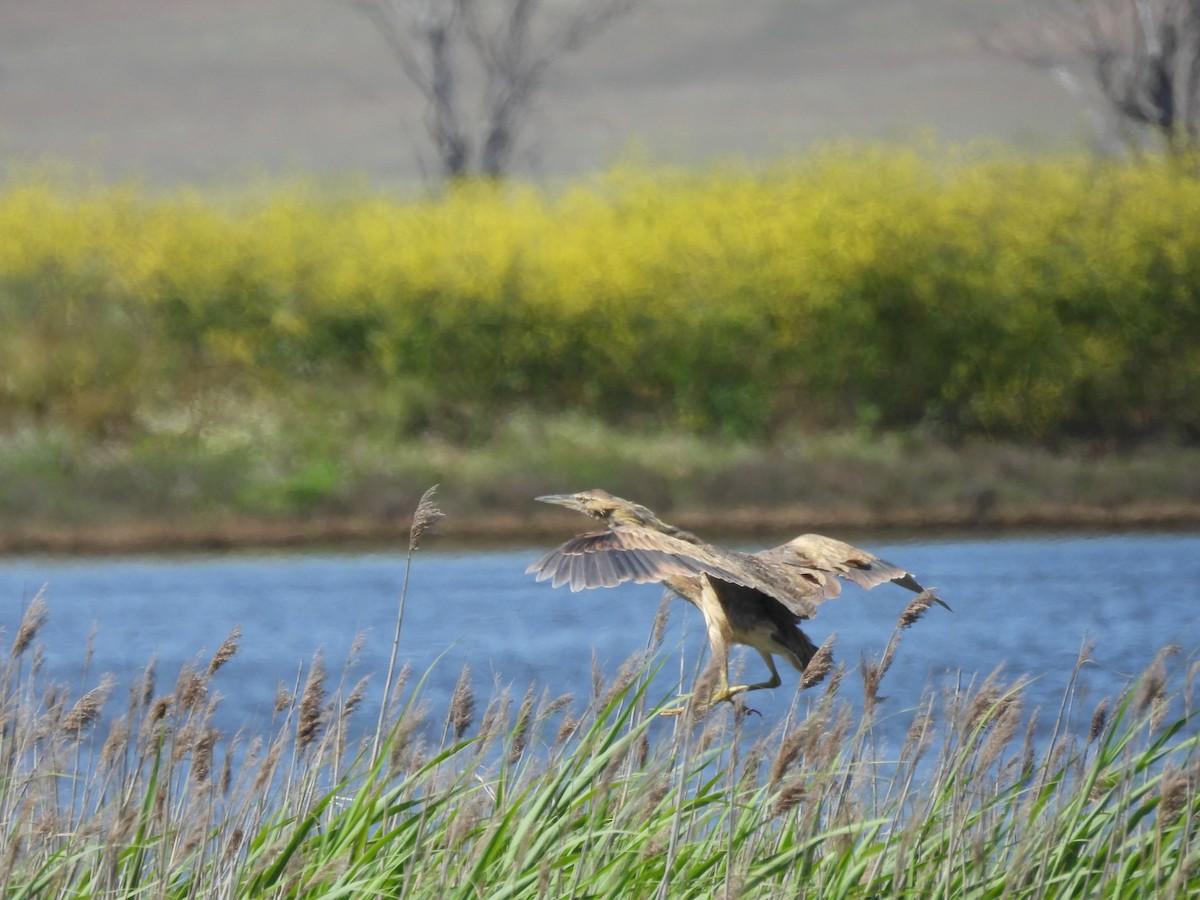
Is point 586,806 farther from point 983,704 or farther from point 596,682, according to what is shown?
point 983,704

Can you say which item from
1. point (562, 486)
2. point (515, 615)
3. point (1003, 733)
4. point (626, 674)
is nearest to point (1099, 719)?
point (1003, 733)

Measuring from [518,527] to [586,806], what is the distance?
18.7 meters

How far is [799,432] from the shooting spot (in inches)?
1038

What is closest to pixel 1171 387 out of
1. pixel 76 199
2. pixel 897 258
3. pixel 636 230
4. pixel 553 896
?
pixel 897 258

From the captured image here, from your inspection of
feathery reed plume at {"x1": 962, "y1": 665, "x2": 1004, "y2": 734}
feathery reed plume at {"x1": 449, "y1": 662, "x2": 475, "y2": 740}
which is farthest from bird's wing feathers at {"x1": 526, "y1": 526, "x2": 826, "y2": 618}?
feathery reed plume at {"x1": 962, "y1": 665, "x2": 1004, "y2": 734}

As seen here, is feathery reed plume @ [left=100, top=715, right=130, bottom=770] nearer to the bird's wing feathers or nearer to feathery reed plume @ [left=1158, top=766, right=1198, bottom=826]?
the bird's wing feathers

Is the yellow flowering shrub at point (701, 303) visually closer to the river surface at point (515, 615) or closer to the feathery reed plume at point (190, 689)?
the river surface at point (515, 615)

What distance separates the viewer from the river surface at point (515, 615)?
1457 centimetres

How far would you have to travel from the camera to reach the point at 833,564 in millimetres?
5430

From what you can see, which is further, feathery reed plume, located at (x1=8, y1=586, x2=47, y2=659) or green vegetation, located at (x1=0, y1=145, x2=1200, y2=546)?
green vegetation, located at (x1=0, y1=145, x2=1200, y2=546)

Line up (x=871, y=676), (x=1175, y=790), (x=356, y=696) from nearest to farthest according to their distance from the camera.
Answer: (x=1175, y=790) < (x=871, y=676) < (x=356, y=696)

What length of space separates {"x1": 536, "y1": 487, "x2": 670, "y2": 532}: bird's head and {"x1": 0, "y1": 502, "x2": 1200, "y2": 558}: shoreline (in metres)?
16.1

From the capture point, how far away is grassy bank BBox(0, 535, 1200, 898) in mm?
3773

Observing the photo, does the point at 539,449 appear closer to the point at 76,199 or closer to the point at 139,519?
the point at 139,519
